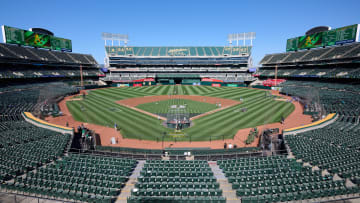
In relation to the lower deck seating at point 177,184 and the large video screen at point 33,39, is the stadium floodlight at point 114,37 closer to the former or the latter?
the large video screen at point 33,39

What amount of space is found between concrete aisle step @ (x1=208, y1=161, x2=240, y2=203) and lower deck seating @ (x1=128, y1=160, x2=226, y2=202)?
47 cm

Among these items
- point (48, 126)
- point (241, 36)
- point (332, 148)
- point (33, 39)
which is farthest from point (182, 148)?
point (241, 36)

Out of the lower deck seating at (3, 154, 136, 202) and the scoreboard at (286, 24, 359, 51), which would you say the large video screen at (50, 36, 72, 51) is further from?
the scoreboard at (286, 24, 359, 51)

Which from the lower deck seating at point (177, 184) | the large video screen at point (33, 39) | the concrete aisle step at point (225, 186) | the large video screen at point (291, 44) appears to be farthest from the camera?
the large video screen at point (291, 44)

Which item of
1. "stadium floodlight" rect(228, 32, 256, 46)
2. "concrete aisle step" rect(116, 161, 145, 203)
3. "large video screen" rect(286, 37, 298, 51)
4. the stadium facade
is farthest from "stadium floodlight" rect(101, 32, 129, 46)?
"concrete aisle step" rect(116, 161, 145, 203)

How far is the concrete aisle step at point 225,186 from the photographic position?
11203 millimetres

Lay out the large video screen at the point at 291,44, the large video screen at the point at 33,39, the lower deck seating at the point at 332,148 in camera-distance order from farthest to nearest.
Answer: the large video screen at the point at 291,44 < the large video screen at the point at 33,39 < the lower deck seating at the point at 332,148

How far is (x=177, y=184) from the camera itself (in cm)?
1232

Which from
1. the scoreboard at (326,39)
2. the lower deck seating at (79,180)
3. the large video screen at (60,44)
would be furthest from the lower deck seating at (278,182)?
the large video screen at (60,44)

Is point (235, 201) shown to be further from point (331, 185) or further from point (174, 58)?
point (174, 58)

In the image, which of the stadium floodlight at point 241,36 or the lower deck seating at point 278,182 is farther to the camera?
the stadium floodlight at point 241,36

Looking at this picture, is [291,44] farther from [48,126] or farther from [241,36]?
[48,126]

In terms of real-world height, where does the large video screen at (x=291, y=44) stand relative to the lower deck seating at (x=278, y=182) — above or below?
above

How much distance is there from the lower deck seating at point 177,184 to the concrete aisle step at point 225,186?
0.47m
